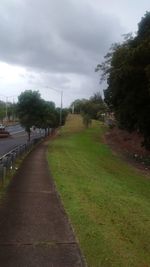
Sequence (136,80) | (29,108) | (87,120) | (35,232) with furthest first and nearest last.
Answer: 1. (87,120)
2. (29,108)
3. (136,80)
4. (35,232)

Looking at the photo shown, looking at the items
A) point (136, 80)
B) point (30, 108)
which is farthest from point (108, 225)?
point (30, 108)

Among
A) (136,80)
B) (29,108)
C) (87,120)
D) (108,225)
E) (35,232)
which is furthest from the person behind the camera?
(87,120)

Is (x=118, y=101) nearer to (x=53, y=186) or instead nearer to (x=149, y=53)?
(x=149, y=53)

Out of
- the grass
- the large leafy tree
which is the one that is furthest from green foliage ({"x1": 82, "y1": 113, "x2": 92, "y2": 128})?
A: the grass

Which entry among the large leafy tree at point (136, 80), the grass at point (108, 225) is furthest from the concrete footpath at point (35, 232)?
the large leafy tree at point (136, 80)

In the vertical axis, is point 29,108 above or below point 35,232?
above

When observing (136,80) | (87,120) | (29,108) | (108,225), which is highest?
(136,80)

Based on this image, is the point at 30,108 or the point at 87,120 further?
the point at 87,120

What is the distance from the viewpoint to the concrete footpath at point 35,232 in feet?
26.6

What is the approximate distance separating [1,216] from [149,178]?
18.8 meters

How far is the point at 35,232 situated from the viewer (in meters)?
10.0

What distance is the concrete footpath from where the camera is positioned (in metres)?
8.10

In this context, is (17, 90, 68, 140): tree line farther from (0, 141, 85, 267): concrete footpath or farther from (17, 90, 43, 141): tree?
(0, 141, 85, 267): concrete footpath

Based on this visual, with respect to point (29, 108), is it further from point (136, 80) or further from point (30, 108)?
point (136, 80)
